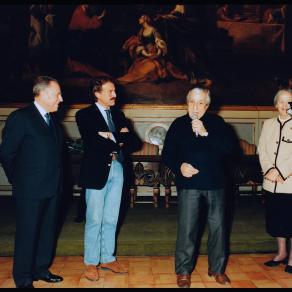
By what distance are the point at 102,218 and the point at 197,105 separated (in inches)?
53.2

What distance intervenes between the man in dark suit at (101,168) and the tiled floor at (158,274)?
0.45ft

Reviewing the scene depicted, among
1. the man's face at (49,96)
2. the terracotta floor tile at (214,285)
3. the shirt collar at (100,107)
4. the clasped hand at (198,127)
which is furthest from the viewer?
the shirt collar at (100,107)

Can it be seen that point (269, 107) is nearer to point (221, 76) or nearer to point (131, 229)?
point (221, 76)

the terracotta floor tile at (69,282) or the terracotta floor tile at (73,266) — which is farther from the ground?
the terracotta floor tile at (69,282)

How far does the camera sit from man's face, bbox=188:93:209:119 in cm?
290

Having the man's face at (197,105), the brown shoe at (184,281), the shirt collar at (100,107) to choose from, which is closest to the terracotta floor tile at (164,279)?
the brown shoe at (184,281)

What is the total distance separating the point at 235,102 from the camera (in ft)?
22.9

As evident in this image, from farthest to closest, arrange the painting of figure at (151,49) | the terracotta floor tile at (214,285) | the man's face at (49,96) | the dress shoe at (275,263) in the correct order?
the painting of figure at (151,49)
the dress shoe at (275,263)
the terracotta floor tile at (214,285)
the man's face at (49,96)

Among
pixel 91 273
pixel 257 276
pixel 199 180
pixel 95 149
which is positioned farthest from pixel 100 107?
pixel 257 276

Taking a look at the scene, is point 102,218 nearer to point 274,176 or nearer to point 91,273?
point 91,273

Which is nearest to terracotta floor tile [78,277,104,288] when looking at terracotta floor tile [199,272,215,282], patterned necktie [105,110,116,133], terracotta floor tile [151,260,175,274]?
terracotta floor tile [151,260,175,274]

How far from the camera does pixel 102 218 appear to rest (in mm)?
3271

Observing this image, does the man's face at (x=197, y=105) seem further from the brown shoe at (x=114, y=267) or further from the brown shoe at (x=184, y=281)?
the brown shoe at (x=114, y=267)

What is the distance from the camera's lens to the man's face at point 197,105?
9.51 ft
